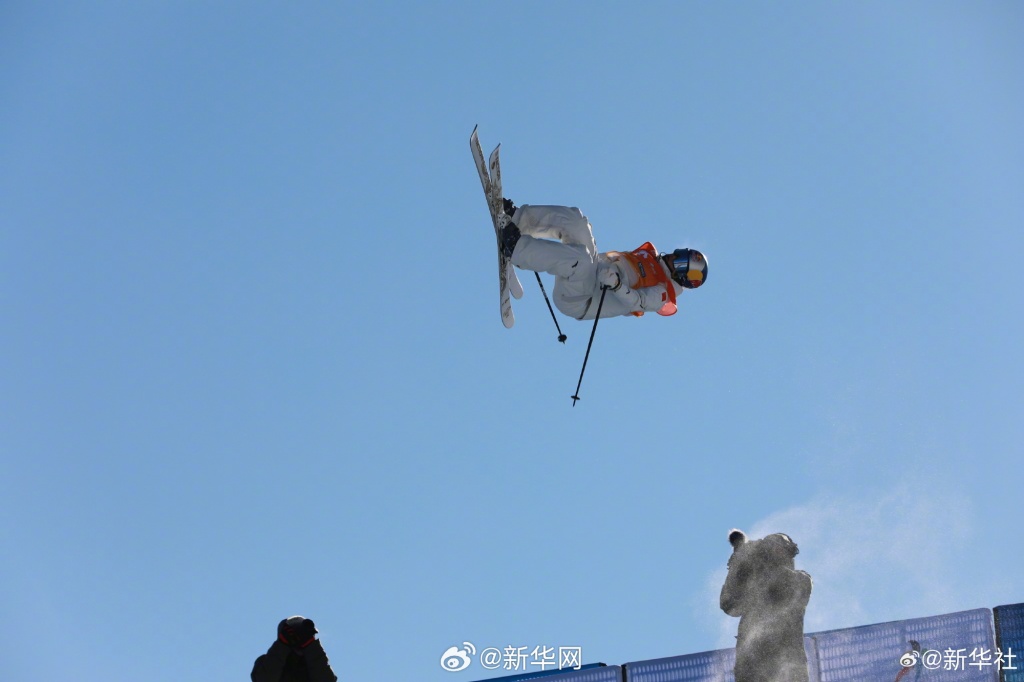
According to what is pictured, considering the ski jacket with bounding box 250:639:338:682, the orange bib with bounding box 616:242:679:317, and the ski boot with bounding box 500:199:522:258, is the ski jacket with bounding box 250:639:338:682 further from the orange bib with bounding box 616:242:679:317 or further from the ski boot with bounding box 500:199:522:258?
the orange bib with bounding box 616:242:679:317

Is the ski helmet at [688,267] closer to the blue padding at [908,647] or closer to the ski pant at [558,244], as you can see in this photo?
the ski pant at [558,244]

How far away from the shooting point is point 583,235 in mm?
13523

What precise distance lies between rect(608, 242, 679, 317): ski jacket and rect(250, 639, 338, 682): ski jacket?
738 cm

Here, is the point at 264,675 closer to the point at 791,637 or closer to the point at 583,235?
the point at 791,637

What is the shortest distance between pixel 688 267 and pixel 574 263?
5.28 ft

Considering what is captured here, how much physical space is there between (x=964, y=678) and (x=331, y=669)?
7291 mm

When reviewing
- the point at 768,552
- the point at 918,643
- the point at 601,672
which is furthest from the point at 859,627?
the point at 601,672

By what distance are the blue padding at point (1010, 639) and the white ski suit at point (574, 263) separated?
538 cm

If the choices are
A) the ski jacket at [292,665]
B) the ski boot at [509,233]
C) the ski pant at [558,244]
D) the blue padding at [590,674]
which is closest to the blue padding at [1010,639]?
the blue padding at [590,674]

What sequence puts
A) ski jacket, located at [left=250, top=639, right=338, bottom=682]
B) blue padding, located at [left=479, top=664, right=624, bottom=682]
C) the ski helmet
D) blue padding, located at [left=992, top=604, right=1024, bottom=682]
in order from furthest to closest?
the ski helmet → blue padding, located at [left=992, top=604, right=1024, bottom=682] → blue padding, located at [left=479, top=664, right=624, bottom=682] → ski jacket, located at [left=250, top=639, right=338, bottom=682]

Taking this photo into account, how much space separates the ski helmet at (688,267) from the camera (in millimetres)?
14047

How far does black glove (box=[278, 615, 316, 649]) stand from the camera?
7.99m

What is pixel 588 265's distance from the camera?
13.7 meters

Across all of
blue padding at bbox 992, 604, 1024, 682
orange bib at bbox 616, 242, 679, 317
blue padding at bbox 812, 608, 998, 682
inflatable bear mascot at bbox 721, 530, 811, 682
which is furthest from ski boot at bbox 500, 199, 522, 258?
blue padding at bbox 992, 604, 1024, 682
